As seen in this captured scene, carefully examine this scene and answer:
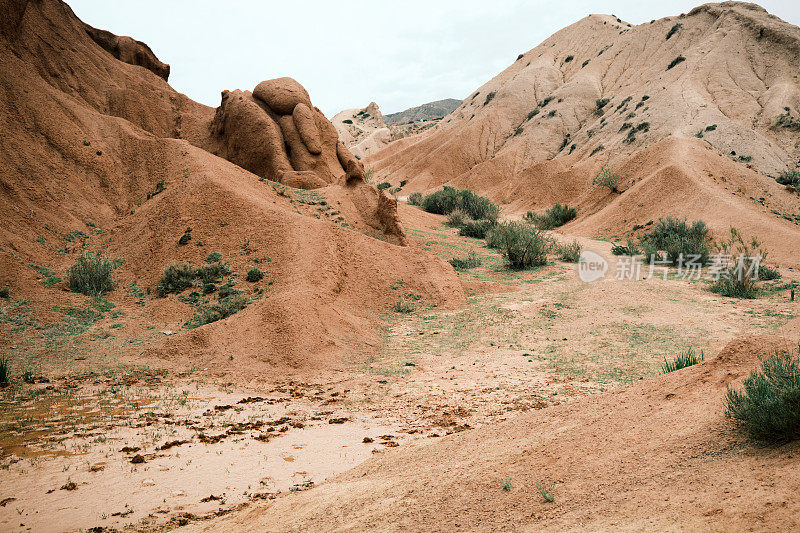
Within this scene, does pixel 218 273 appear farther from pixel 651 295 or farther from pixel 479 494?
pixel 651 295

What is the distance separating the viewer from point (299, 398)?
779cm

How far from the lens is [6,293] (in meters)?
10.6

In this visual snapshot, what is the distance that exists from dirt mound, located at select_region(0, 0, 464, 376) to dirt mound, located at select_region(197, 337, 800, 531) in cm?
556

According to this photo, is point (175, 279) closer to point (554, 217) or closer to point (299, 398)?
point (299, 398)

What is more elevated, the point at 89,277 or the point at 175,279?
the point at 89,277


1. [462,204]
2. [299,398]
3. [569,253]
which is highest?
[462,204]

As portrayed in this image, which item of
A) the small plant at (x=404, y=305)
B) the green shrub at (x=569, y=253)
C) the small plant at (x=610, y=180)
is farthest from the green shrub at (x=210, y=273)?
the small plant at (x=610, y=180)

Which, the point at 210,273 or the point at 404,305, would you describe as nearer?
the point at 210,273

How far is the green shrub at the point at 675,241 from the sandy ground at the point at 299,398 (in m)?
4.17

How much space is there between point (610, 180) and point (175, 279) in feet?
95.1

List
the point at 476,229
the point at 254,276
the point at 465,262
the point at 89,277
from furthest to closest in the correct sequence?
the point at 476,229 < the point at 465,262 < the point at 254,276 < the point at 89,277

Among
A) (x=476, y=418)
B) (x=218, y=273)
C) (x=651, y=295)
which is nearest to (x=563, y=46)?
(x=651, y=295)

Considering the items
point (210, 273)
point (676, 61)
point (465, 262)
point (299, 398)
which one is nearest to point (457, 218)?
point (465, 262)

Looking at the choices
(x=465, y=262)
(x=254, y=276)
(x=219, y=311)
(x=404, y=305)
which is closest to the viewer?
(x=219, y=311)
